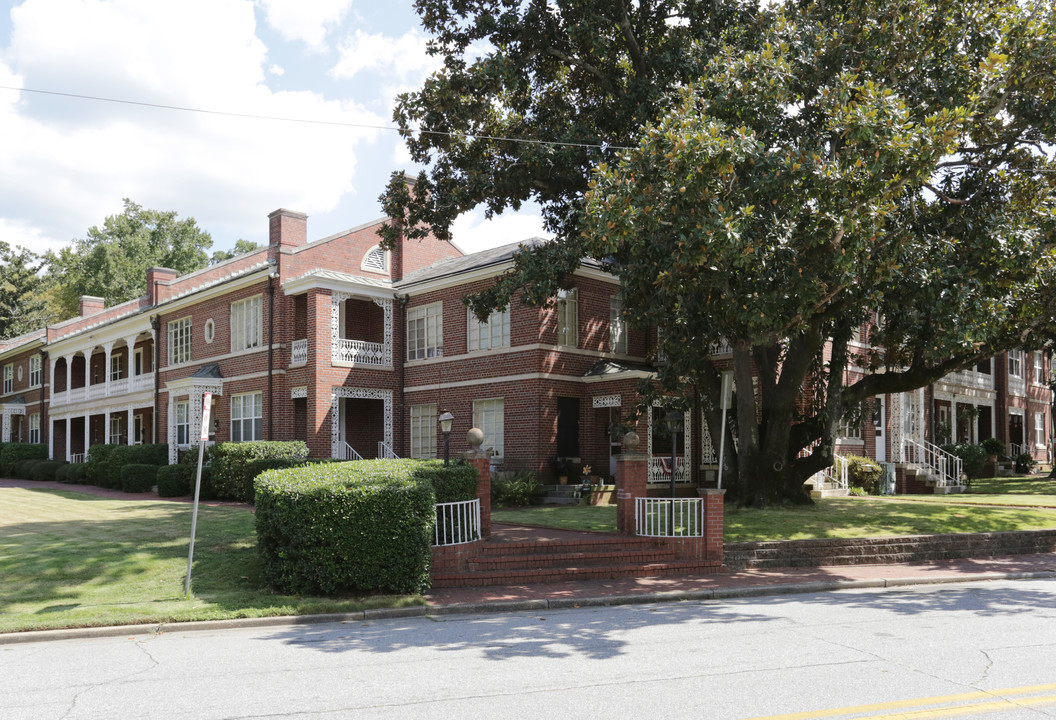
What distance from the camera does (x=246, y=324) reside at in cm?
2889

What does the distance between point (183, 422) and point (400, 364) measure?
9.53 m

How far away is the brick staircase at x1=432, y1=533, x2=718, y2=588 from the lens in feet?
39.5

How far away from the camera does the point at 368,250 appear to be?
29516 millimetres

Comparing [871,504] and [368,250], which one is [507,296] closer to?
[871,504]

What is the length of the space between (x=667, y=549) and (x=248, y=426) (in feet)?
62.9

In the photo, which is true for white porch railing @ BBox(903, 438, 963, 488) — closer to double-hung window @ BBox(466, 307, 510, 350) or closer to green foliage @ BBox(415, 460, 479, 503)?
double-hung window @ BBox(466, 307, 510, 350)

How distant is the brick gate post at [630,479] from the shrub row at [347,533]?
428 centimetres

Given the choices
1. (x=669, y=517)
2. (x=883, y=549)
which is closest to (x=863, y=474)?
(x=883, y=549)

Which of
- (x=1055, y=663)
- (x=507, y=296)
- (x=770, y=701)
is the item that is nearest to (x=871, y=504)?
(x=507, y=296)

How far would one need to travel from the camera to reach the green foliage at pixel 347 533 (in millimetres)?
10430

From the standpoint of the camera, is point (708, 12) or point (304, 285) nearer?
point (708, 12)

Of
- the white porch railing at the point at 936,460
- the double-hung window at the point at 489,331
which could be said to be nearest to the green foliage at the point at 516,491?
the double-hung window at the point at 489,331

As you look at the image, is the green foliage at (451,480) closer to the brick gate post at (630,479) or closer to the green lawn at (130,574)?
the green lawn at (130,574)

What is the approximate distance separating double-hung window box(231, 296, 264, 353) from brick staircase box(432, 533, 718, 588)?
17739mm
